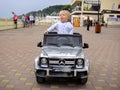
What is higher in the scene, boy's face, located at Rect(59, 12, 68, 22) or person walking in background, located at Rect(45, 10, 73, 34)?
boy's face, located at Rect(59, 12, 68, 22)

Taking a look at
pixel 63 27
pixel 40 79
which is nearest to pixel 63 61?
pixel 40 79

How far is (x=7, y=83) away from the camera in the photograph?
6.95 metres

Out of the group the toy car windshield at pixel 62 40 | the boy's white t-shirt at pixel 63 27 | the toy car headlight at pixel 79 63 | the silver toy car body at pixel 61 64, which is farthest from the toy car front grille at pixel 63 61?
the boy's white t-shirt at pixel 63 27

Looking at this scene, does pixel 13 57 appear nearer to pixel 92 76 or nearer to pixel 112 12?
pixel 92 76

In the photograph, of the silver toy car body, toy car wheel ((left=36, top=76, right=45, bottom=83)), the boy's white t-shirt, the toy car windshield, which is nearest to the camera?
the silver toy car body

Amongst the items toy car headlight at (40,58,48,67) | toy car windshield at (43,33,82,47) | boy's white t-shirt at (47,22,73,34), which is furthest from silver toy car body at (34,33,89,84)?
boy's white t-shirt at (47,22,73,34)

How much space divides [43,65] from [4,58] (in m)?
4.38

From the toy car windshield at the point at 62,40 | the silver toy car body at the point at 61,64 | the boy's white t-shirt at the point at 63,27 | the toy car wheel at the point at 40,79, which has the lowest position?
the toy car wheel at the point at 40,79

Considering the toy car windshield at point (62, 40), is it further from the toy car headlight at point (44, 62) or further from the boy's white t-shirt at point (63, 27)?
the toy car headlight at point (44, 62)

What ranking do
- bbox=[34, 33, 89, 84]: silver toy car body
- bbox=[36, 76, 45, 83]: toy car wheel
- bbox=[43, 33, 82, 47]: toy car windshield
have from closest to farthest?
bbox=[34, 33, 89, 84]: silver toy car body → bbox=[36, 76, 45, 83]: toy car wheel → bbox=[43, 33, 82, 47]: toy car windshield

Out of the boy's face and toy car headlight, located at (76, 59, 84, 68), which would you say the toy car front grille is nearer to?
toy car headlight, located at (76, 59, 84, 68)

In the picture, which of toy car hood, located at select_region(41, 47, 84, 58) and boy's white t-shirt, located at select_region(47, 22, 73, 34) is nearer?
toy car hood, located at select_region(41, 47, 84, 58)

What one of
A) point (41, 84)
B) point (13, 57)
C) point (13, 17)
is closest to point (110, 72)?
point (41, 84)

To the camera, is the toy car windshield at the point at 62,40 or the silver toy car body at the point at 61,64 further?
the toy car windshield at the point at 62,40
